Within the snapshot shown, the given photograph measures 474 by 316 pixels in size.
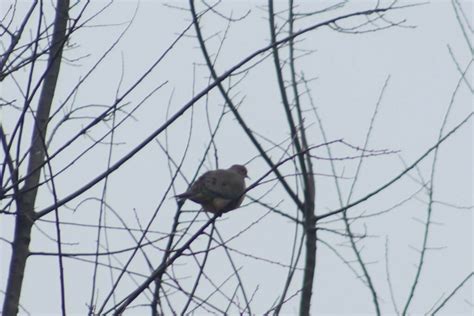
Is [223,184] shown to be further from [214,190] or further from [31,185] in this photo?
[31,185]

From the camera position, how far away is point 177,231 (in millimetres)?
4113

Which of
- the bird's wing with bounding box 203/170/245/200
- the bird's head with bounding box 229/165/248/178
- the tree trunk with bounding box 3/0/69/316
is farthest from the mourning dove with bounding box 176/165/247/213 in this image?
the tree trunk with bounding box 3/0/69/316

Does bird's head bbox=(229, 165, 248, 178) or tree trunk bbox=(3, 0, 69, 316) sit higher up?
bird's head bbox=(229, 165, 248, 178)

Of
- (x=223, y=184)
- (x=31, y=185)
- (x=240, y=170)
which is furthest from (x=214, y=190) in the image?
(x=31, y=185)

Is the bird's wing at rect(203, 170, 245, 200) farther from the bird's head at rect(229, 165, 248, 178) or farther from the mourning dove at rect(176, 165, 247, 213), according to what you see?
the bird's head at rect(229, 165, 248, 178)

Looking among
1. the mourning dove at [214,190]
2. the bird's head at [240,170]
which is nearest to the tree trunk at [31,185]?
the mourning dove at [214,190]

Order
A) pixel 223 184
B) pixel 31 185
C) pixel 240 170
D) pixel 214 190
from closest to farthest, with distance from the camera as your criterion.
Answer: pixel 31 185 < pixel 214 190 < pixel 223 184 < pixel 240 170

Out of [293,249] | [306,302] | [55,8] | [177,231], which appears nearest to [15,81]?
[55,8]

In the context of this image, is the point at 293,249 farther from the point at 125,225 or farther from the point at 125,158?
the point at 125,158

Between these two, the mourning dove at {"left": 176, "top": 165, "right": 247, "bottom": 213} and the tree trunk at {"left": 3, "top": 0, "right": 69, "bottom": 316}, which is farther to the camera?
the mourning dove at {"left": 176, "top": 165, "right": 247, "bottom": 213}

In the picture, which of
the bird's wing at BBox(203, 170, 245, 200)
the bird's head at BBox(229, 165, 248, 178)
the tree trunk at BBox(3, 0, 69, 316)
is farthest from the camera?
the bird's head at BBox(229, 165, 248, 178)

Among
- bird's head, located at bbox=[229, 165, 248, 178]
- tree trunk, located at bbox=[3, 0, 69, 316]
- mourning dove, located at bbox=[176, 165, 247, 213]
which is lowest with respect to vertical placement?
tree trunk, located at bbox=[3, 0, 69, 316]

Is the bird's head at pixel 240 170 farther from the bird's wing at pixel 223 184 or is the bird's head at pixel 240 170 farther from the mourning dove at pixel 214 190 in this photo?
the mourning dove at pixel 214 190

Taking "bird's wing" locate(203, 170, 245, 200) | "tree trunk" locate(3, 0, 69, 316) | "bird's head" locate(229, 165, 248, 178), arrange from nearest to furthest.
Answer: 1. "tree trunk" locate(3, 0, 69, 316)
2. "bird's wing" locate(203, 170, 245, 200)
3. "bird's head" locate(229, 165, 248, 178)
